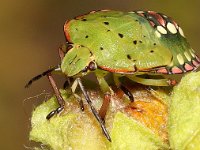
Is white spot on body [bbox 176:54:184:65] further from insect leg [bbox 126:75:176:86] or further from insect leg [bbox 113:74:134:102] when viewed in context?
insect leg [bbox 113:74:134:102]

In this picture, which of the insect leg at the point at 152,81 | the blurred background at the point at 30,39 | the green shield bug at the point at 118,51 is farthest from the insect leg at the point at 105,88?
the blurred background at the point at 30,39

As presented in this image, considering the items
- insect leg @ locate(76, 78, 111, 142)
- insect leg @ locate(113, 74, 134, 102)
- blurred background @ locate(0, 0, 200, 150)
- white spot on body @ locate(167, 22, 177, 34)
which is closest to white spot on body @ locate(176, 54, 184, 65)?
white spot on body @ locate(167, 22, 177, 34)

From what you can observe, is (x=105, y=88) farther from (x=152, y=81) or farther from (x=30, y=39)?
(x=30, y=39)

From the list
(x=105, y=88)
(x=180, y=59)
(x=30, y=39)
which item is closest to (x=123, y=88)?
(x=105, y=88)

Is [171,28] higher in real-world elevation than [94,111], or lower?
higher

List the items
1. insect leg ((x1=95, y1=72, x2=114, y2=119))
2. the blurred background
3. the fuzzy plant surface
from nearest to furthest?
the fuzzy plant surface → insect leg ((x1=95, y1=72, x2=114, y2=119)) → the blurred background

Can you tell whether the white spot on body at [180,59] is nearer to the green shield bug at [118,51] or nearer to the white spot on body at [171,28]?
the green shield bug at [118,51]

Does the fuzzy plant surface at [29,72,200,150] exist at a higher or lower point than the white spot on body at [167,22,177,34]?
lower
